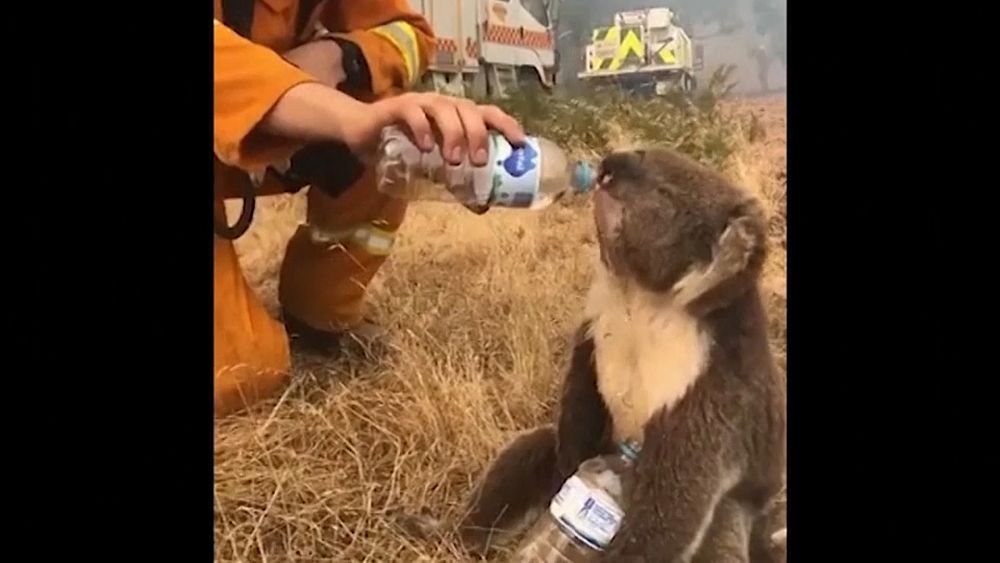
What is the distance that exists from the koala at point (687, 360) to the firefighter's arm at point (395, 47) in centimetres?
24

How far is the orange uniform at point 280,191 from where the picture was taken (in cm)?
132

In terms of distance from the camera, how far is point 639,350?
1.26 metres

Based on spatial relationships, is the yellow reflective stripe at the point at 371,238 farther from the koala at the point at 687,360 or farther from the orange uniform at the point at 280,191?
the koala at the point at 687,360

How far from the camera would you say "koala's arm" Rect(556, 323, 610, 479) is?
128cm

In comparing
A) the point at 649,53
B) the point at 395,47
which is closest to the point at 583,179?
the point at 649,53

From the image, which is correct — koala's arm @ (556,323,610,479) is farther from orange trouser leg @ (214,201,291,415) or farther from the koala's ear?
orange trouser leg @ (214,201,291,415)

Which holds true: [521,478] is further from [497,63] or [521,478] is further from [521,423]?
[497,63]

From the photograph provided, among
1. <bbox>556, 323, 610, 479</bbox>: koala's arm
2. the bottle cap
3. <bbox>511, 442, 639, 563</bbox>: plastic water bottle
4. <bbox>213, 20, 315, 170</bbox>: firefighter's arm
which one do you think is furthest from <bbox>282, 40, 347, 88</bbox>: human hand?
<bbox>511, 442, 639, 563</bbox>: plastic water bottle

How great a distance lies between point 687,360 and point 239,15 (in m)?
0.61

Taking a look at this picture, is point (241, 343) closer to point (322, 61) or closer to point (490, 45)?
point (322, 61)

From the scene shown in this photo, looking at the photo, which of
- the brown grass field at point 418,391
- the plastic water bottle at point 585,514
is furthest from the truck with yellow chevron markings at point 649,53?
the plastic water bottle at point 585,514

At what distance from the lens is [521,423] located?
4.29 ft

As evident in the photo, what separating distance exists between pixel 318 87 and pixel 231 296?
0.25 m

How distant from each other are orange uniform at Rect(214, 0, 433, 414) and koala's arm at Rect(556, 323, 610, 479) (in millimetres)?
239
